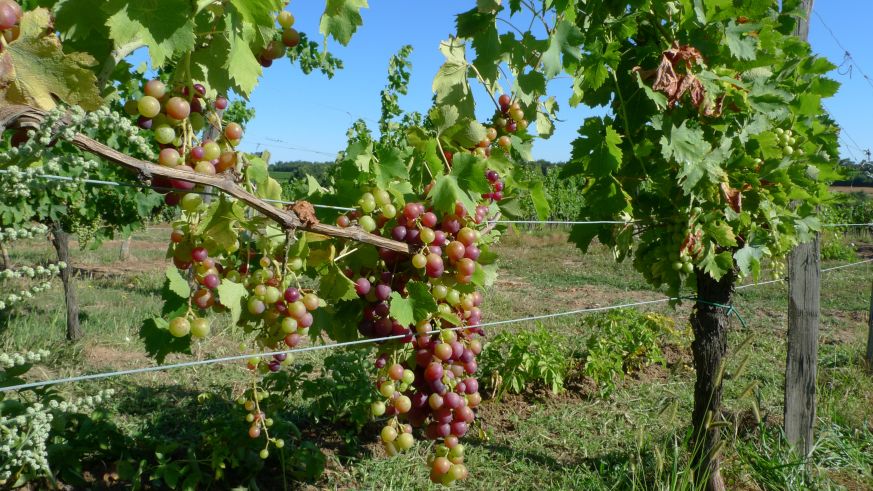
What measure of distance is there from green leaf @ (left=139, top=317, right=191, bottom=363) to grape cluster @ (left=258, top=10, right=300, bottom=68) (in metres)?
0.70

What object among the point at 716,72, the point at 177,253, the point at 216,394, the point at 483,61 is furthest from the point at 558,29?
the point at 216,394

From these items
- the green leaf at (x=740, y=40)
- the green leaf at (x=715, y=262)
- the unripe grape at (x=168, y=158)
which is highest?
the green leaf at (x=740, y=40)

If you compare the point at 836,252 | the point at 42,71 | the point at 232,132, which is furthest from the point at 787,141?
the point at 836,252

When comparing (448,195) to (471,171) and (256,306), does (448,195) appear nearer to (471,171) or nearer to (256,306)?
(471,171)

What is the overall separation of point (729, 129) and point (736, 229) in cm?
39

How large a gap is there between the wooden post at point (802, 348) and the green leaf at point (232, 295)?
281 cm

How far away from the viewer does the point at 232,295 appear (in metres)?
1.42

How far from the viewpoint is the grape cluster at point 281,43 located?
141cm

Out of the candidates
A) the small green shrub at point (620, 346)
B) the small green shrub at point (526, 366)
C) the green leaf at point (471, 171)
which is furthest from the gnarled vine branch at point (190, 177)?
the small green shrub at point (620, 346)

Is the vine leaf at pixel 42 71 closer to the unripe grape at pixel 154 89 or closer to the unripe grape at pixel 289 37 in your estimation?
the unripe grape at pixel 154 89

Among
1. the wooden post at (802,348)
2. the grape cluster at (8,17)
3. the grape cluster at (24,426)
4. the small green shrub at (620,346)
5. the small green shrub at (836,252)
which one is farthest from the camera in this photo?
the small green shrub at (836,252)

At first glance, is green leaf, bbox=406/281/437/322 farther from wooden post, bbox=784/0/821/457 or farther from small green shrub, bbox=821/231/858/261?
small green shrub, bbox=821/231/858/261

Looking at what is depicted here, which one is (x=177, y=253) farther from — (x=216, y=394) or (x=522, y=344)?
(x=522, y=344)

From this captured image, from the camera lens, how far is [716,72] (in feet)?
7.30
